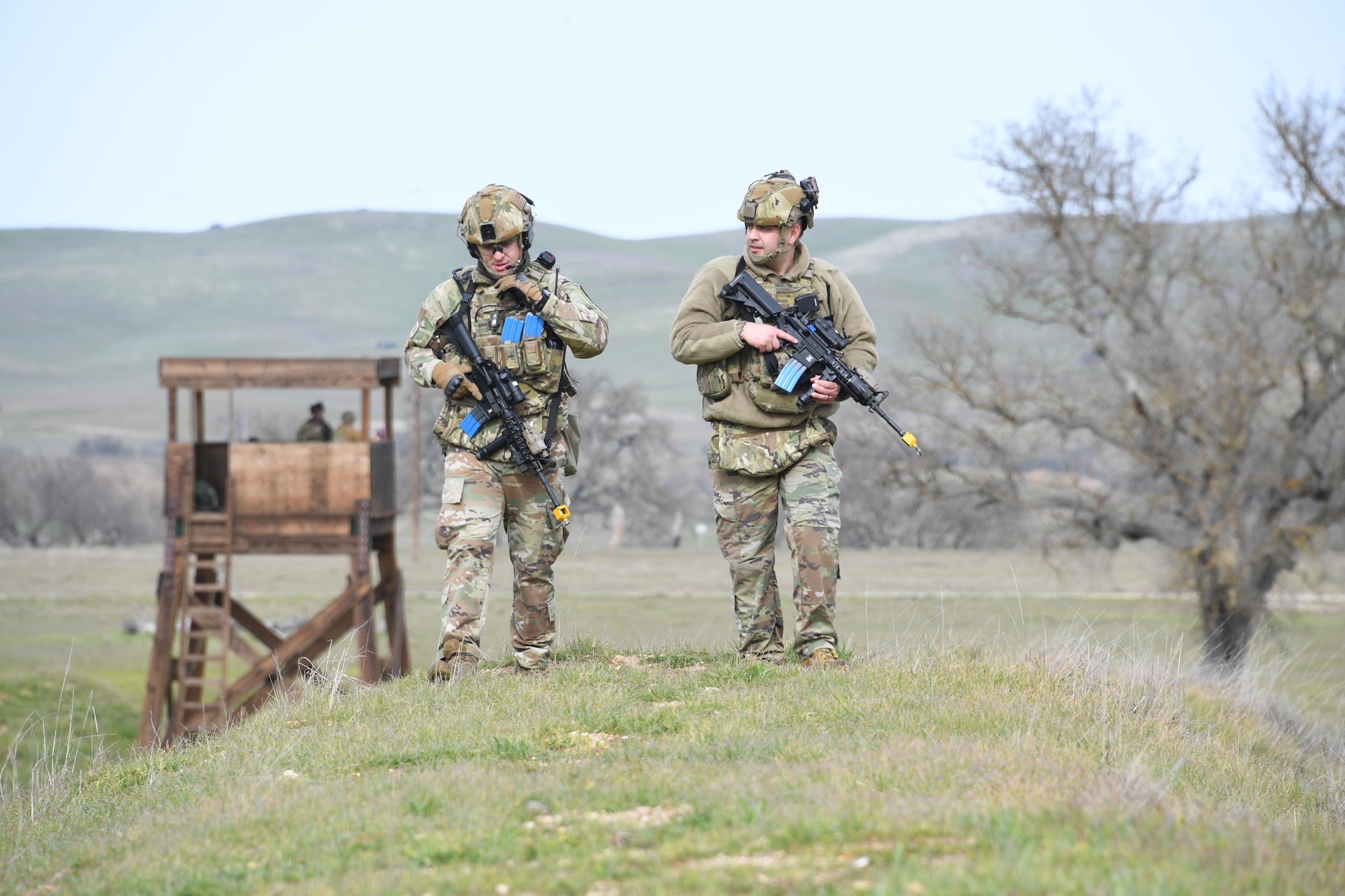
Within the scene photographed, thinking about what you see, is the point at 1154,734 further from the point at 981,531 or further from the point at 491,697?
the point at 981,531

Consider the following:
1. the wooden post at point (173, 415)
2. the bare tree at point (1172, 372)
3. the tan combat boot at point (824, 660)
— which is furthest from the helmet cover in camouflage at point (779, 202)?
the bare tree at point (1172, 372)

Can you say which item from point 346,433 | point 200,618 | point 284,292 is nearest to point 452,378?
point 346,433

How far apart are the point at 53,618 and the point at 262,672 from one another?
16.4 m

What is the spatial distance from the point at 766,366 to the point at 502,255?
4.69 feet

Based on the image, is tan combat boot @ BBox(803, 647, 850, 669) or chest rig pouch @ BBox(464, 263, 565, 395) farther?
chest rig pouch @ BBox(464, 263, 565, 395)

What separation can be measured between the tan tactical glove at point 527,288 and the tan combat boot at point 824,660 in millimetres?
2189

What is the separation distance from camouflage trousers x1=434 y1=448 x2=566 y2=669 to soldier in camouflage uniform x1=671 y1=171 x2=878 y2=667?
919 millimetres

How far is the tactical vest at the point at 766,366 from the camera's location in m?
6.73

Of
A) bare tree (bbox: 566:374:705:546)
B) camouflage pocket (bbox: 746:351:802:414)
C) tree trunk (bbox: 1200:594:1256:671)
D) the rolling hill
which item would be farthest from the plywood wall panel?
the rolling hill

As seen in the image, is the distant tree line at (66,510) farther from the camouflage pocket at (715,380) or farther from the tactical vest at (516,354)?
the camouflage pocket at (715,380)

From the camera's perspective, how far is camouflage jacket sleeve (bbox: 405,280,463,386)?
6.74m

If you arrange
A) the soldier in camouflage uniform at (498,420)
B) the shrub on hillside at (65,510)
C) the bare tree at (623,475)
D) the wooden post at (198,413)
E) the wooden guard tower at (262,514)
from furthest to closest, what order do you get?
the bare tree at (623,475)
the shrub on hillside at (65,510)
the wooden post at (198,413)
the wooden guard tower at (262,514)
the soldier in camouflage uniform at (498,420)

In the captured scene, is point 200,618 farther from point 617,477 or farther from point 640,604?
point 617,477

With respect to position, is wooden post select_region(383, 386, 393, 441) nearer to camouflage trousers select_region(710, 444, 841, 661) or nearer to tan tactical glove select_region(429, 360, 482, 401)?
tan tactical glove select_region(429, 360, 482, 401)
